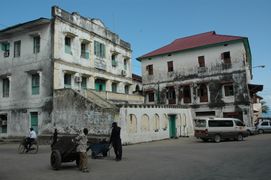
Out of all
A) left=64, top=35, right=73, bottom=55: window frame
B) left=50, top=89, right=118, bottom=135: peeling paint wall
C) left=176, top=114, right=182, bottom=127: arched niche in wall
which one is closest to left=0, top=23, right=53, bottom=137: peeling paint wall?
left=50, top=89, right=118, bottom=135: peeling paint wall

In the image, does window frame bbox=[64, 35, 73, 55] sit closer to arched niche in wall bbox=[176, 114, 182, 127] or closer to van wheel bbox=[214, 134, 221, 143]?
arched niche in wall bbox=[176, 114, 182, 127]

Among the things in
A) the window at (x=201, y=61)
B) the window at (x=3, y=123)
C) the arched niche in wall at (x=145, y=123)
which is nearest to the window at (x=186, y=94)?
the window at (x=201, y=61)

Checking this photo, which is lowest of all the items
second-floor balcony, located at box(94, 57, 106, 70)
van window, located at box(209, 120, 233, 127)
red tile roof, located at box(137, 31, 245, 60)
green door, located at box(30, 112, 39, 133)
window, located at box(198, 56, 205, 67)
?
van window, located at box(209, 120, 233, 127)

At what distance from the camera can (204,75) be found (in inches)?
1390

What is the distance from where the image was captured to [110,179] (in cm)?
881

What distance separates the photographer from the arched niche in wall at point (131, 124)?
23391 millimetres

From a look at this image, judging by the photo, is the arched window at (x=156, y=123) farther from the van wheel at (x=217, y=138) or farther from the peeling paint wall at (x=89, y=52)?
the peeling paint wall at (x=89, y=52)

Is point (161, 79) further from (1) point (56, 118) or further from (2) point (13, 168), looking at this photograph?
(2) point (13, 168)

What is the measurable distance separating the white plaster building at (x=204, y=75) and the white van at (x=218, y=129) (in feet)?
29.6

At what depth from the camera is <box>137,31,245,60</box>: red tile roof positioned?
3498 cm

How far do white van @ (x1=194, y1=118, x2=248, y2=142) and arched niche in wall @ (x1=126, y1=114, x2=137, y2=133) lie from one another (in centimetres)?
530

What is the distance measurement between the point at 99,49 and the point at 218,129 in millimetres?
16306

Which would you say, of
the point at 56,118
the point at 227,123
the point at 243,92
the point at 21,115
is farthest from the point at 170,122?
the point at 21,115

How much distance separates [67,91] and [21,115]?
675 centimetres
